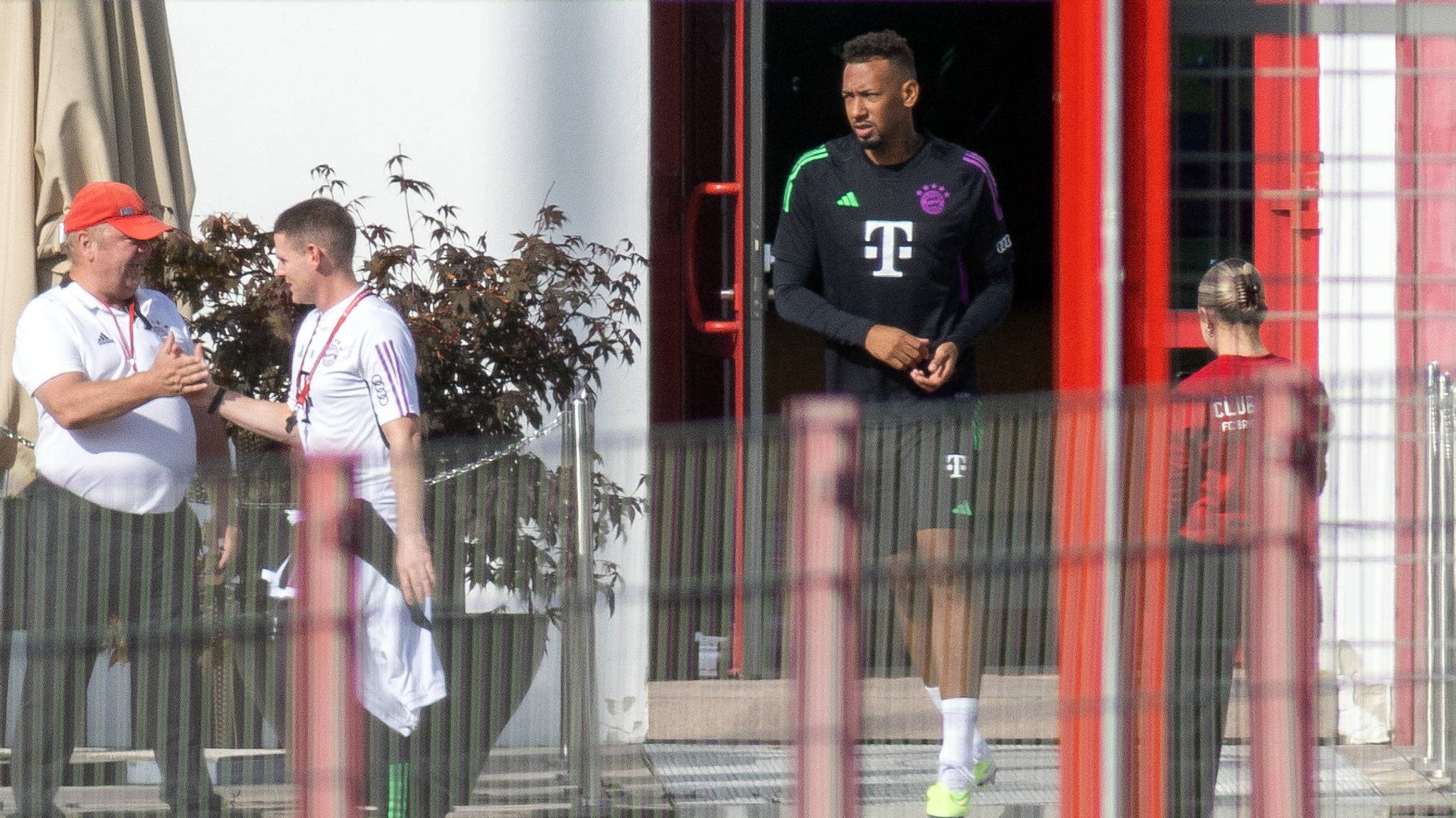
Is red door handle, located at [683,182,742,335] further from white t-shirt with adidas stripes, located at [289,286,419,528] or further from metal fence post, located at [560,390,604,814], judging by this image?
metal fence post, located at [560,390,604,814]

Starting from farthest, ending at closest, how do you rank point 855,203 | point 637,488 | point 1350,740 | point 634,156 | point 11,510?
point 634,156
point 855,203
point 1350,740
point 637,488
point 11,510

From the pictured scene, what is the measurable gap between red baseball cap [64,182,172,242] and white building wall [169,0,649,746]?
1.26 meters

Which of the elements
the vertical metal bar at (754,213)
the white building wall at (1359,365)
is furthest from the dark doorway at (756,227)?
the white building wall at (1359,365)

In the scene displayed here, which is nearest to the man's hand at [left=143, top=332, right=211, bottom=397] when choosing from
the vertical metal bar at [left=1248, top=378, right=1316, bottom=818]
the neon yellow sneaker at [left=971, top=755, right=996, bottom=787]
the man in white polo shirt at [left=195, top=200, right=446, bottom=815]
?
the man in white polo shirt at [left=195, top=200, right=446, bottom=815]

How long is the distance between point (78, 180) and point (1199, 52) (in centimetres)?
309

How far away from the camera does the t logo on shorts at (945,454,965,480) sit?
3.88 metres

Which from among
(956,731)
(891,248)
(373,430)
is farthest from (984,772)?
(373,430)

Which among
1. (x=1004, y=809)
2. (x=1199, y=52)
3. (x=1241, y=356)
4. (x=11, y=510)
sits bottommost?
(x=1004, y=809)

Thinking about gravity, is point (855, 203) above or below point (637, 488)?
above

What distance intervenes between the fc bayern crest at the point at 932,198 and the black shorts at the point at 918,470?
1.00 metres

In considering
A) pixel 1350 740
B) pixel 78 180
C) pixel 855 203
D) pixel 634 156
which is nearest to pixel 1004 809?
pixel 1350 740

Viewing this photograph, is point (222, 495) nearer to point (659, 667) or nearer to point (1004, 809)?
point (659, 667)

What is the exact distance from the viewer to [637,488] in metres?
3.78

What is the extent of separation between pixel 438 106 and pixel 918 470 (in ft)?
9.32
